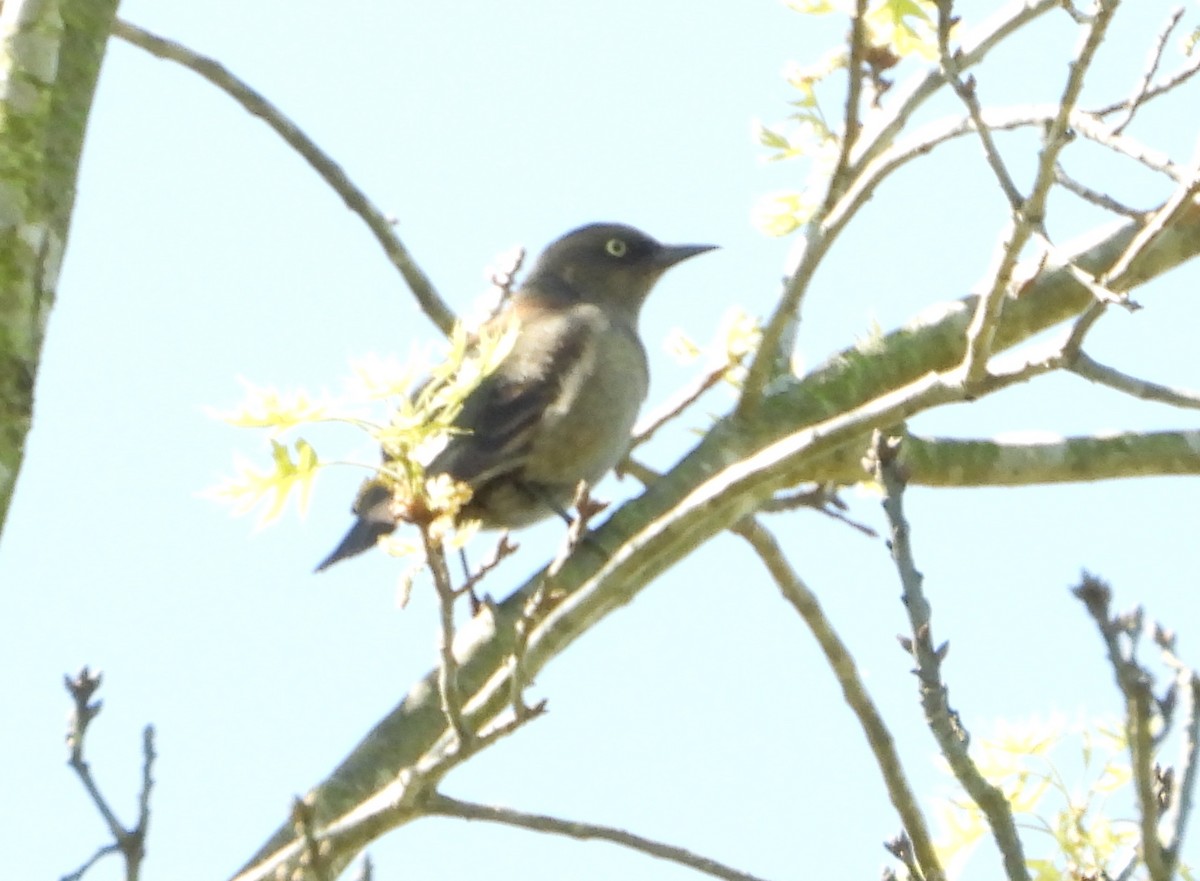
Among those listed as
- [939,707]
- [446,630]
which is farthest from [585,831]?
[939,707]

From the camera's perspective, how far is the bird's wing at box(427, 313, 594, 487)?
6.36 m

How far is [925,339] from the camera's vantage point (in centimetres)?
556

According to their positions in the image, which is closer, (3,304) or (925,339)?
(3,304)

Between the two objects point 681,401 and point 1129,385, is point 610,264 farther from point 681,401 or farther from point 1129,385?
point 1129,385

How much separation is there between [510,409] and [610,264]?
201 centimetres

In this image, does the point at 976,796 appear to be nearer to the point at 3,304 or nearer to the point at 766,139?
the point at 3,304

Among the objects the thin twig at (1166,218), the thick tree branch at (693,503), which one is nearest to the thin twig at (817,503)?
the thick tree branch at (693,503)

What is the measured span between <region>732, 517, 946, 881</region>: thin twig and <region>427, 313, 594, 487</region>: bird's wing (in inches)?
43.9

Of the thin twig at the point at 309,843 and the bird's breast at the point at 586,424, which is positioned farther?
the bird's breast at the point at 586,424

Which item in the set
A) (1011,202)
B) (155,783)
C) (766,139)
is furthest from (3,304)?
(766,139)

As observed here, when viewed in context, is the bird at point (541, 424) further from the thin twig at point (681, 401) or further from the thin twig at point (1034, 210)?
the thin twig at point (1034, 210)

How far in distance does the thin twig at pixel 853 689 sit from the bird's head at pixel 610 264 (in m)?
2.76

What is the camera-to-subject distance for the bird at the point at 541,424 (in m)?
A: 6.33

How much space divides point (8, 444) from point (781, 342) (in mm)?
2863
